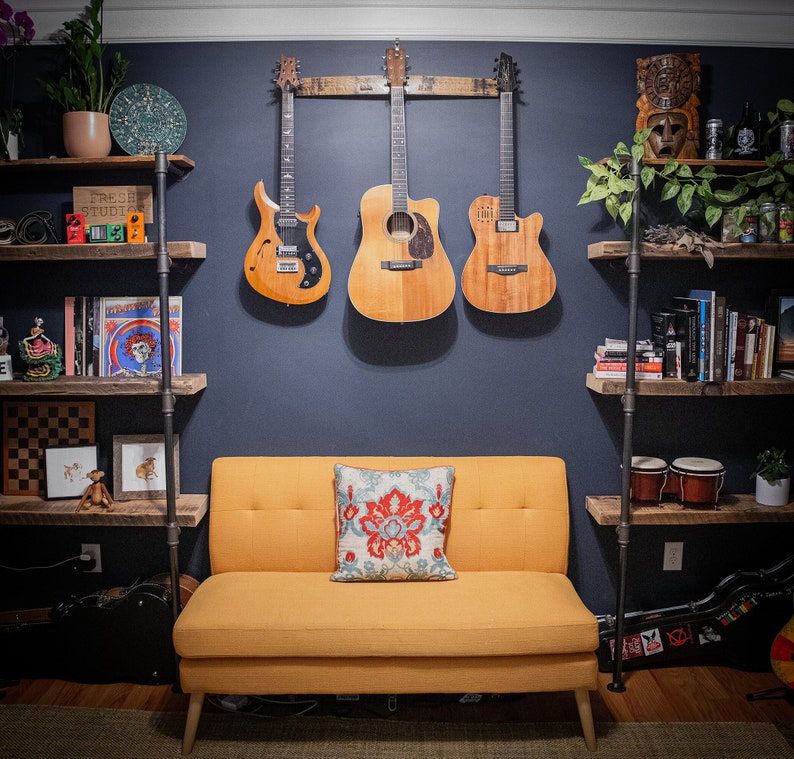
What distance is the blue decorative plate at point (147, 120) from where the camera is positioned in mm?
2764

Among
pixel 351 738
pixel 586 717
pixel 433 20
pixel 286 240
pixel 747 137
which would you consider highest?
pixel 433 20

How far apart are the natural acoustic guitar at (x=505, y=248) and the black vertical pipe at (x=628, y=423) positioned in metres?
0.30

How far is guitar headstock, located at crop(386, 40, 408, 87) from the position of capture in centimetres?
274

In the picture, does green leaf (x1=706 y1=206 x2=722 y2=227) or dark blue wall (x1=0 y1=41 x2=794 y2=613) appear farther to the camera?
dark blue wall (x1=0 y1=41 x2=794 y2=613)

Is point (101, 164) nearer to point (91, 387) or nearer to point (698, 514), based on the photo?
point (91, 387)

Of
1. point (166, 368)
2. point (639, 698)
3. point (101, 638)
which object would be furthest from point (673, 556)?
point (101, 638)

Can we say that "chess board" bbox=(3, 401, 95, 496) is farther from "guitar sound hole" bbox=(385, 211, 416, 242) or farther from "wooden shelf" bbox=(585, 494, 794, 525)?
"wooden shelf" bbox=(585, 494, 794, 525)

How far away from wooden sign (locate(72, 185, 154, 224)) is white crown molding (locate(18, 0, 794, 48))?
549 mm

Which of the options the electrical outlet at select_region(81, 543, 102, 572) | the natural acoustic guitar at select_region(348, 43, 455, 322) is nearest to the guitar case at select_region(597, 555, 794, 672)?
the natural acoustic guitar at select_region(348, 43, 455, 322)

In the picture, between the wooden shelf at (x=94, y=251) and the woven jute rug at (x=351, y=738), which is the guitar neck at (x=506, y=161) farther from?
the woven jute rug at (x=351, y=738)

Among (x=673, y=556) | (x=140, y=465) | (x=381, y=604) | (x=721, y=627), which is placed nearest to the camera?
(x=381, y=604)

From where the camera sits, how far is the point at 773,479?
2811mm

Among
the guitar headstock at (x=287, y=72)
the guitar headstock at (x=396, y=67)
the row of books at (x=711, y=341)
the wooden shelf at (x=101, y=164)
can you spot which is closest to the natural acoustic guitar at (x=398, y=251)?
the guitar headstock at (x=396, y=67)

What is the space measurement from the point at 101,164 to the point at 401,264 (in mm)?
1155
